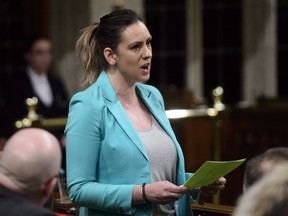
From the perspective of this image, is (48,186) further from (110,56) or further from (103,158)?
(110,56)

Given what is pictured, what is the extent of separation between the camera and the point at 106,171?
3.51m

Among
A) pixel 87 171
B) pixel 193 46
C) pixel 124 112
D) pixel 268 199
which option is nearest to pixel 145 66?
pixel 124 112

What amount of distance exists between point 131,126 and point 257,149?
4.55m

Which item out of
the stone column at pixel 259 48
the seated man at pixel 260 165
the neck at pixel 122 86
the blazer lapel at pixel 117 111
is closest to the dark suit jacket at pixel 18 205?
the seated man at pixel 260 165

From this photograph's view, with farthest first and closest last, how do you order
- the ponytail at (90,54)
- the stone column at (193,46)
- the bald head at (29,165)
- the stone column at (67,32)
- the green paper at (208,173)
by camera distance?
1. the stone column at (193,46)
2. the stone column at (67,32)
3. the ponytail at (90,54)
4. the green paper at (208,173)
5. the bald head at (29,165)

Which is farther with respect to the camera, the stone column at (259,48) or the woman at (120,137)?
the stone column at (259,48)

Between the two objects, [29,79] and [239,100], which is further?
[239,100]

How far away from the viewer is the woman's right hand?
338 centimetres

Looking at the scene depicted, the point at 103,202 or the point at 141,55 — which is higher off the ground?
the point at 141,55

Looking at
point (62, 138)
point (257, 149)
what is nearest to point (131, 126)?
point (62, 138)

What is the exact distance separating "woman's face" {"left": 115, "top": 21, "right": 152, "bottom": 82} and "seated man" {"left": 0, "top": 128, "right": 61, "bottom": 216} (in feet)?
2.68

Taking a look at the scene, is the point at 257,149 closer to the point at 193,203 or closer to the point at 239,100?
the point at 239,100

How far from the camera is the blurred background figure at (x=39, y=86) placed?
7.27 meters

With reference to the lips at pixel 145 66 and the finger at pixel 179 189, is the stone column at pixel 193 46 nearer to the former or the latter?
the lips at pixel 145 66
